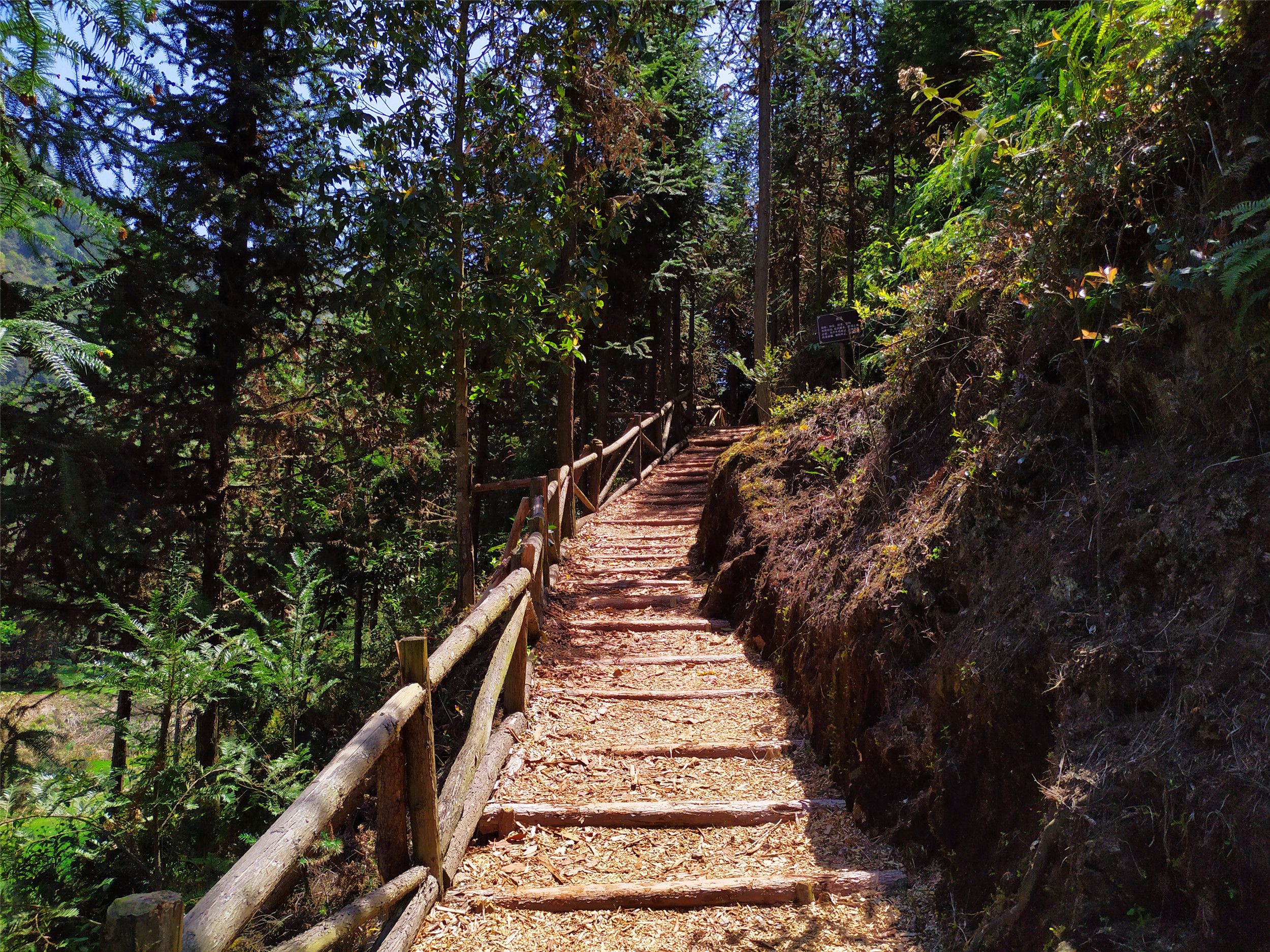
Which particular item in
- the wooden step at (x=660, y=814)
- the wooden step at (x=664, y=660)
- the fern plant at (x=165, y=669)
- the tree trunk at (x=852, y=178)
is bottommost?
the wooden step at (x=660, y=814)

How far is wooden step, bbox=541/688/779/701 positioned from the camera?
17.1 feet

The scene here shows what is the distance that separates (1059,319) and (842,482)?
230 cm

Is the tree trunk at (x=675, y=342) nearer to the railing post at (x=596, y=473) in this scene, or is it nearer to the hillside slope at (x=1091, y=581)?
the railing post at (x=596, y=473)

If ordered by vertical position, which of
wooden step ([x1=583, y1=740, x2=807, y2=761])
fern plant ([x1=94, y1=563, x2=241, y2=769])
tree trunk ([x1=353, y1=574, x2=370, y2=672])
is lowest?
tree trunk ([x1=353, y1=574, x2=370, y2=672])

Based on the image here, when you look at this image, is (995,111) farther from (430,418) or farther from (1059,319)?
(430,418)

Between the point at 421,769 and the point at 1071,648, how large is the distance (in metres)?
2.54

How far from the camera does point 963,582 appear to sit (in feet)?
11.2

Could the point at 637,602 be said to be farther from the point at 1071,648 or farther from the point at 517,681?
the point at 1071,648

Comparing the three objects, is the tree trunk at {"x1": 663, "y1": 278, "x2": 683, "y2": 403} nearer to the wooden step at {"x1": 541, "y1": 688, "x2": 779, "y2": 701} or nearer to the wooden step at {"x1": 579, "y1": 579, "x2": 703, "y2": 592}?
the wooden step at {"x1": 579, "y1": 579, "x2": 703, "y2": 592}

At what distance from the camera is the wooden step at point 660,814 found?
12.6 ft

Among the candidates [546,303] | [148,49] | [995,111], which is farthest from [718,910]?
[148,49]

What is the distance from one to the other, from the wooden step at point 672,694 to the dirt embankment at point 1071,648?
75cm

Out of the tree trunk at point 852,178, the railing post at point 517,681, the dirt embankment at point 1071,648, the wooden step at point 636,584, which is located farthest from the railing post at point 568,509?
the tree trunk at point 852,178

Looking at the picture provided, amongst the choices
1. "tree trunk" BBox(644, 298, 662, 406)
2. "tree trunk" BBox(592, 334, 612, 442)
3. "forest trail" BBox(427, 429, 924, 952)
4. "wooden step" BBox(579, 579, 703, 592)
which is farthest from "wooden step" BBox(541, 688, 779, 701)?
"tree trunk" BBox(644, 298, 662, 406)
